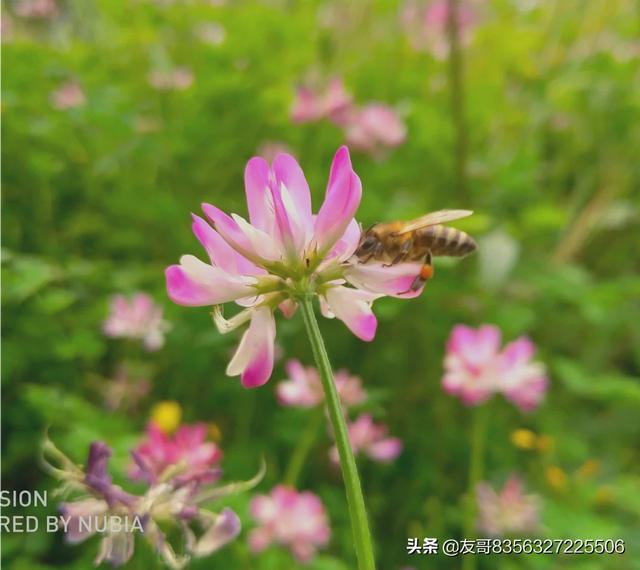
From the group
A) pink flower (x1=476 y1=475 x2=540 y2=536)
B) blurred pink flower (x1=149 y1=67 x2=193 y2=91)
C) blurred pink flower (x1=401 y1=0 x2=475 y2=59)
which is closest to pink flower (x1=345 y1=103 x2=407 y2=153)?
Result: blurred pink flower (x1=149 y1=67 x2=193 y2=91)

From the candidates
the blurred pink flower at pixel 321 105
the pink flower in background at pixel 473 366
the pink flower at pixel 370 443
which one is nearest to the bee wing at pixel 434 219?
the pink flower in background at pixel 473 366

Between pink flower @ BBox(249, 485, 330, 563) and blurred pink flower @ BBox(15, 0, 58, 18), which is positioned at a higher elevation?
blurred pink flower @ BBox(15, 0, 58, 18)

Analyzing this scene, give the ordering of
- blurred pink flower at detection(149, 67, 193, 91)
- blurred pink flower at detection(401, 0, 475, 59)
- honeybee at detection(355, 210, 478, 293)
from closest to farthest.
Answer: honeybee at detection(355, 210, 478, 293) < blurred pink flower at detection(149, 67, 193, 91) < blurred pink flower at detection(401, 0, 475, 59)

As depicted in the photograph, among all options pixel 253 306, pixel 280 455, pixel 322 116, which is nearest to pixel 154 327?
pixel 280 455

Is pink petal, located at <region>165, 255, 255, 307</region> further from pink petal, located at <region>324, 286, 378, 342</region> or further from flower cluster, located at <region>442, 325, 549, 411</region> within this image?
flower cluster, located at <region>442, 325, 549, 411</region>

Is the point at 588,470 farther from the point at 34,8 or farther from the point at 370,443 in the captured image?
the point at 34,8

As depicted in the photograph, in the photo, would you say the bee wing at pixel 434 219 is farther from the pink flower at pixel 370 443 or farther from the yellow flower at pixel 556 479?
the yellow flower at pixel 556 479

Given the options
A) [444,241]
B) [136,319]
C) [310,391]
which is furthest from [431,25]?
[444,241]
